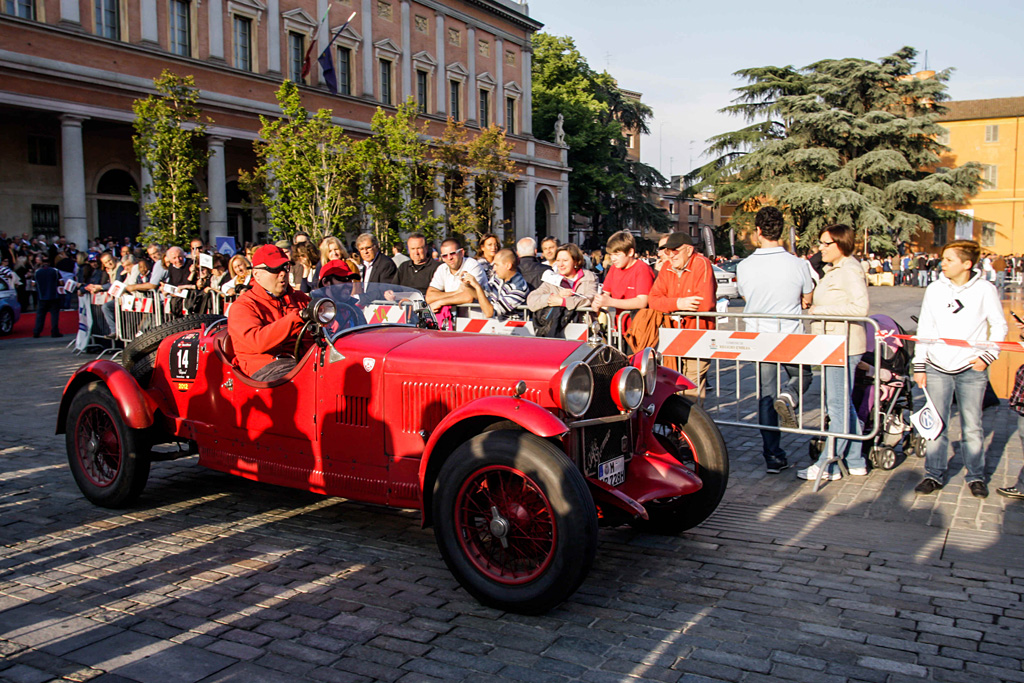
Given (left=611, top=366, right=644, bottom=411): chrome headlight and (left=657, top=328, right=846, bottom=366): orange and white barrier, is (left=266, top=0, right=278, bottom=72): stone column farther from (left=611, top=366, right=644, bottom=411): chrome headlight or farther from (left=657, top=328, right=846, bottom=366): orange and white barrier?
(left=611, top=366, right=644, bottom=411): chrome headlight

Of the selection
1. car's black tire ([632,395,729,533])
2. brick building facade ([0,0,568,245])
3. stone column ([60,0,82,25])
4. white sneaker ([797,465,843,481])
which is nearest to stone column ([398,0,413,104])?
brick building facade ([0,0,568,245])

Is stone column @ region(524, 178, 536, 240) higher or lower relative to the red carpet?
higher

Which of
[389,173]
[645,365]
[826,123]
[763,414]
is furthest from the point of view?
[826,123]

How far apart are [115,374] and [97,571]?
1707 mm

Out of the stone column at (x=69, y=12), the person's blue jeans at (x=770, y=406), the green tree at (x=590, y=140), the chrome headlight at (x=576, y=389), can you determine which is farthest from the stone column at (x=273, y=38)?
the chrome headlight at (x=576, y=389)

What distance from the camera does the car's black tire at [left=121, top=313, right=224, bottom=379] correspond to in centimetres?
617

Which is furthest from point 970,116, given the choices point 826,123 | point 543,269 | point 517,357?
point 517,357

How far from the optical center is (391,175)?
1107 inches

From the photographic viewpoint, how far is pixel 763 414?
6.87 m

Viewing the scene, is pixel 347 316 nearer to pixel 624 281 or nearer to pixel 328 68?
pixel 624 281

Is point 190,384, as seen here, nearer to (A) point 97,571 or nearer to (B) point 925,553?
(A) point 97,571

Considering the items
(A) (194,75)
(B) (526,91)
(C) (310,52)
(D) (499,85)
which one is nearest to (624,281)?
(A) (194,75)

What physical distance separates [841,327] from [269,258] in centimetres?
458

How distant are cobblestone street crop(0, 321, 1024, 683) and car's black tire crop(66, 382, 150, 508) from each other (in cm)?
19
